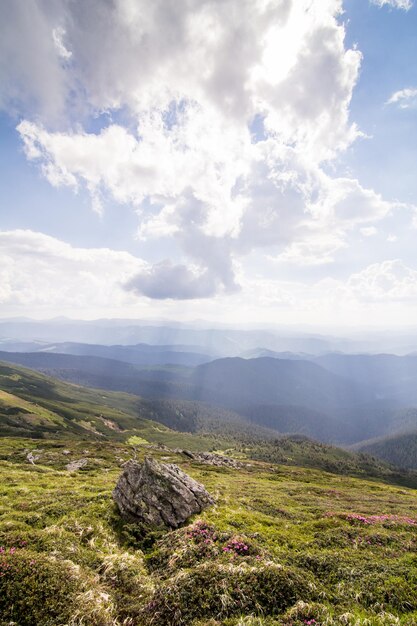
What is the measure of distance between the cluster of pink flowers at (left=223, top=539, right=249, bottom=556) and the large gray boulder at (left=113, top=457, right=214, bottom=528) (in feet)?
17.7

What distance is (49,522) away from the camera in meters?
18.0

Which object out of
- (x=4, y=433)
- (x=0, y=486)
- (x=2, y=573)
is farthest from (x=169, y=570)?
(x=4, y=433)

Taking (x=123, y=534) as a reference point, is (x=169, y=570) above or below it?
above

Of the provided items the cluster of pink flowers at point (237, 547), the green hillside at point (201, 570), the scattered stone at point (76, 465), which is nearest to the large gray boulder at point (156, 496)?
the green hillside at point (201, 570)

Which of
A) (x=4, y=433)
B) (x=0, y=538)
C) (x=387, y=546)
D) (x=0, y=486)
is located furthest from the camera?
(x=4, y=433)

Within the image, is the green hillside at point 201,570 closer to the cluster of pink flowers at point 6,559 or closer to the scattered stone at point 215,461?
the cluster of pink flowers at point 6,559

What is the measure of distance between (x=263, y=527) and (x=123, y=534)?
9.60 meters

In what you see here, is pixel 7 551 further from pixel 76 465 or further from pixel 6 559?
pixel 76 465

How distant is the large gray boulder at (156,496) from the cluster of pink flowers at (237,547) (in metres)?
5.40

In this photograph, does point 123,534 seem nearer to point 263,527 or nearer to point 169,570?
point 169,570

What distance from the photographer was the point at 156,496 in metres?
21.4

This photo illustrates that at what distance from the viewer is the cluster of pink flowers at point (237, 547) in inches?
591

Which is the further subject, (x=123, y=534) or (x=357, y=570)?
(x=123, y=534)

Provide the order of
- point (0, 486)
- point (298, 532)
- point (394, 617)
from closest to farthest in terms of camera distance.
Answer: point (394, 617), point (298, 532), point (0, 486)
